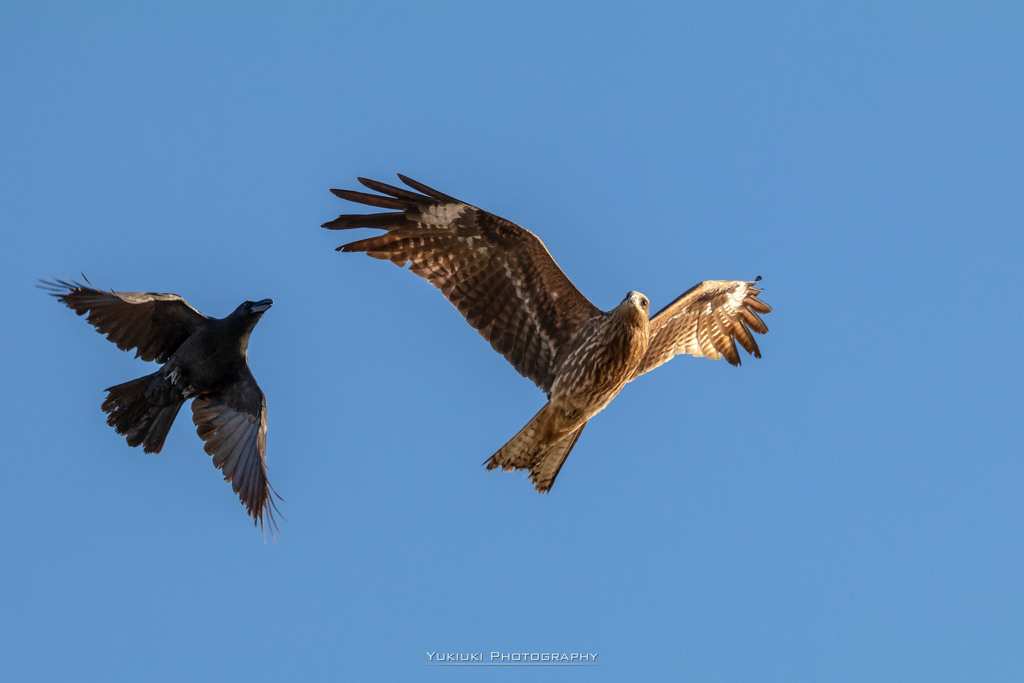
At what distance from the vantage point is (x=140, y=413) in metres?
11.1

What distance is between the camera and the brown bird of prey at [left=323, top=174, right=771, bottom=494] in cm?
1038

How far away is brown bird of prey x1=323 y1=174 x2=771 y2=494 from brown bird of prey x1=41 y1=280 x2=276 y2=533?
1.76 m

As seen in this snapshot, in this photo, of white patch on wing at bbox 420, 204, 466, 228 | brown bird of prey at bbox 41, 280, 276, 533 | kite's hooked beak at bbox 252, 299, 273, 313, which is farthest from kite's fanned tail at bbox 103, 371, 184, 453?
white patch on wing at bbox 420, 204, 466, 228

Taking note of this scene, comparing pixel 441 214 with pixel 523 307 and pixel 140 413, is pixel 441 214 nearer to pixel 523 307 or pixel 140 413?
pixel 523 307

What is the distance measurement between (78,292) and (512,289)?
409cm

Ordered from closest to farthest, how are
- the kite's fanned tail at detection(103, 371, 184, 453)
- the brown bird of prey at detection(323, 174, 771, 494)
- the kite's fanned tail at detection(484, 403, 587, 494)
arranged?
1. the brown bird of prey at detection(323, 174, 771, 494)
2. the kite's fanned tail at detection(484, 403, 587, 494)
3. the kite's fanned tail at detection(103, 371, 184, 453)

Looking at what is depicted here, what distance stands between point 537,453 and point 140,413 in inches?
158

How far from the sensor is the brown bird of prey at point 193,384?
10953 mm

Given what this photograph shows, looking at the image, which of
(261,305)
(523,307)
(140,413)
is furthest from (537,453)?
(140,413)

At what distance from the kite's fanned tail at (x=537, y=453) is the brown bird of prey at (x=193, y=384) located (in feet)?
7.72

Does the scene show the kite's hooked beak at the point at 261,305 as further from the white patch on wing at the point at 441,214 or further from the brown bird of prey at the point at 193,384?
the white patch on wing at the point at 441,214

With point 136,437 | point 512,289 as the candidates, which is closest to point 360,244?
point 512,289

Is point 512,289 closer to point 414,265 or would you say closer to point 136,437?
point 414,265

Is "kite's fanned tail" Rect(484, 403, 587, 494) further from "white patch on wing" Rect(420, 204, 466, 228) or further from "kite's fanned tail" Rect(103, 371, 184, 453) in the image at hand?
"kite's fanned tail" Rect(103, 371, 184, 453)
